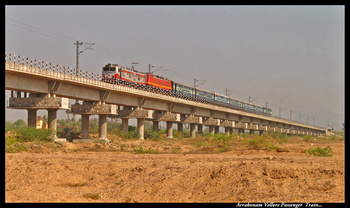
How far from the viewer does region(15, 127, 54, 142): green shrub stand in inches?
979

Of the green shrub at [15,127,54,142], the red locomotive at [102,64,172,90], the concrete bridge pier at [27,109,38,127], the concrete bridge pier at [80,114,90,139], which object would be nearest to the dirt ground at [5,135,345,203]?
the green shrub at [15,127,54,142]

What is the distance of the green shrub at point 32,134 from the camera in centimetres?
2486

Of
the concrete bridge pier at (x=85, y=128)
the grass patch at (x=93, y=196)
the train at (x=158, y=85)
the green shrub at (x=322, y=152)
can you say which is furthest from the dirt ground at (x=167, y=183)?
the train at (x=158, y=85)

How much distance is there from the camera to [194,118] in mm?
68438

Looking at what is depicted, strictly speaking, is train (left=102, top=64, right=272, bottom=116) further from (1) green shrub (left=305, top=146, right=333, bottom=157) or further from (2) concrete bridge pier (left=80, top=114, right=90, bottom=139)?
(1) green shrub (left=305, top=146, right=333, bottom=157)

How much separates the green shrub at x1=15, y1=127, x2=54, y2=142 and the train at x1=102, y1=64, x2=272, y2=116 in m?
13.8

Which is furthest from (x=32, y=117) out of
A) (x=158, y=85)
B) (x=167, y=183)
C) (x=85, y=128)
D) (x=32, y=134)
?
(x=158, y=85)

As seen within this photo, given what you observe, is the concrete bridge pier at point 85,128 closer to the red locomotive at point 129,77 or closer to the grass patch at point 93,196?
the red locomotive at point 129,77

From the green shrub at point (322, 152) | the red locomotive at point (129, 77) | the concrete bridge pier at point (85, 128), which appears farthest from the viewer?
the red locomotive at point (129, 77)

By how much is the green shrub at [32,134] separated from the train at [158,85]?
13.8 metres

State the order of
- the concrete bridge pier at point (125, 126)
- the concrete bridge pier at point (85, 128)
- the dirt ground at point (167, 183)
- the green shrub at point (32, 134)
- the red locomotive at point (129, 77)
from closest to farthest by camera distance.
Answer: the dirt ground at point (167, 183) → the green shrub at point (32, 134) → the concrete bridge pier at point (85, 128) → the red locomotive at point (129, 77) → the concrete bridge pier at point (125, 126)

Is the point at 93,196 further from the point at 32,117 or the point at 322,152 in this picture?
the point at 32,117
